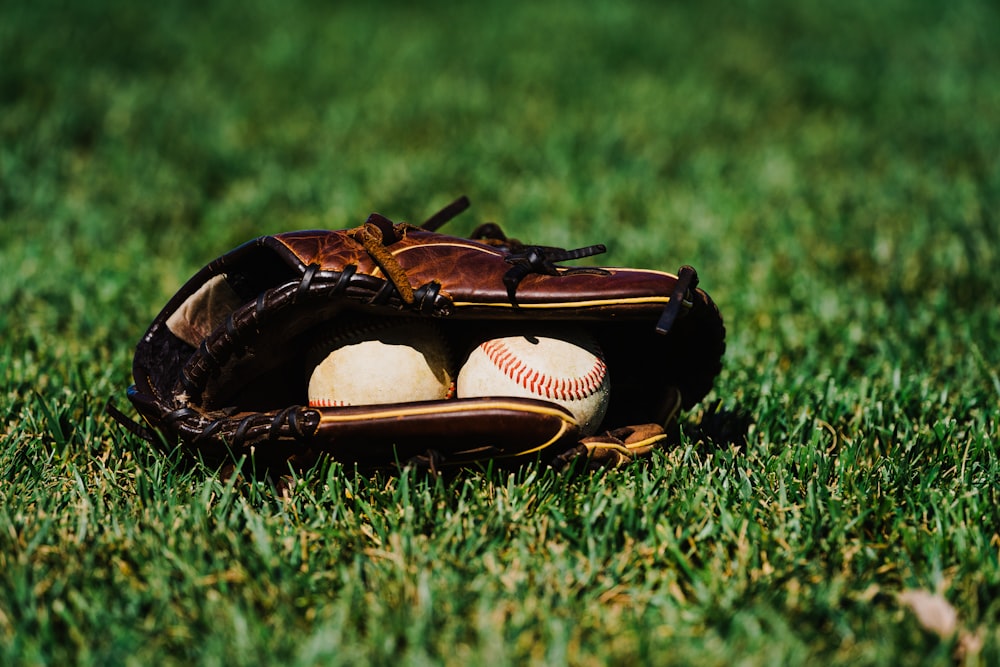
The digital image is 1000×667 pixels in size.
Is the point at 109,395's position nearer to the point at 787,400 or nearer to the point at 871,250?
the point at 787,400

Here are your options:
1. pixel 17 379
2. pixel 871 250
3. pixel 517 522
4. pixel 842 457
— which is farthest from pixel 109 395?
pixel 871 250

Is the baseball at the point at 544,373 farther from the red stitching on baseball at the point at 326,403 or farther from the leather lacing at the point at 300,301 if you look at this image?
the red stitching on baseball at the point at 326,403

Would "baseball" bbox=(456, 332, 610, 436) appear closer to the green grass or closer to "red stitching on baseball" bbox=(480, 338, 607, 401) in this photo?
"red stitching on baseball" bbox=(480, 338, 607, 401)

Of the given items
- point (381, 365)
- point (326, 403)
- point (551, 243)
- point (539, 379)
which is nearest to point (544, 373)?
point (539, 379)

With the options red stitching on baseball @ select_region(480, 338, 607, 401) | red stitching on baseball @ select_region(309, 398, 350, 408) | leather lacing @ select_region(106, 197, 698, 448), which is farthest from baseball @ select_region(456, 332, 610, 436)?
red stitching on baseball @ select_region(309, 398, 350, 408)

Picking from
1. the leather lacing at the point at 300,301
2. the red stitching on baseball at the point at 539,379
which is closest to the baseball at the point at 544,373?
the red stitching on baseball at the point at 539,379

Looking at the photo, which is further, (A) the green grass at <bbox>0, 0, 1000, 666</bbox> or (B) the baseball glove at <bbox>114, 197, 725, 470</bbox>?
(B) the baseball glove at <bbox>114, 197, 725, 470</bbox>

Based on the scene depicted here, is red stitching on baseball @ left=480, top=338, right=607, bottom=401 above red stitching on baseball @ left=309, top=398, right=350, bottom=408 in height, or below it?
above
